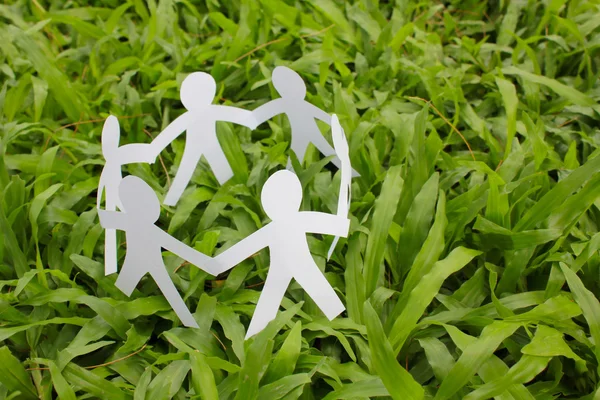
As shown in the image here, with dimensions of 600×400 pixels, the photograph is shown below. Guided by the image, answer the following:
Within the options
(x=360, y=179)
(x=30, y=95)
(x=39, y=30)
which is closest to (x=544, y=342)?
(x=360, y=179)

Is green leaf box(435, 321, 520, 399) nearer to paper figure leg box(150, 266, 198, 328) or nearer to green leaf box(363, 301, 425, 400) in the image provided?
green leaf box(363, 301, 425, 400)

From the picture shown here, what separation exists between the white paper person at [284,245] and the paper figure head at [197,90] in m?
0.36

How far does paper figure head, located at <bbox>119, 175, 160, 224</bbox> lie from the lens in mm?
703

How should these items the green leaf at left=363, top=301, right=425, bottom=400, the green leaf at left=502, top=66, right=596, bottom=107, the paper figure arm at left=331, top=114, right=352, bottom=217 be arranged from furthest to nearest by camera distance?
the green leaf at left=502, top=66, right=596, bottom=107
the paper figure arm at left=331, top=114, right=352, bottom=217
the green leaf at left=363, top=301, right=425, bottom=400

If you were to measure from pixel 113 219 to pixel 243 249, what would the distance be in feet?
0.66

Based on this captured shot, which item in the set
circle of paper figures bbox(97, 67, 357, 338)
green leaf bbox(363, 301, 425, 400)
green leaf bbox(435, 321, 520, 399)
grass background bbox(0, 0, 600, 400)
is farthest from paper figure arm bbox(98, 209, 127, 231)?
green leaf bbox(435, 321, 520, 399)

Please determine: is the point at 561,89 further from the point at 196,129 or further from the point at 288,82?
the point at 196,129

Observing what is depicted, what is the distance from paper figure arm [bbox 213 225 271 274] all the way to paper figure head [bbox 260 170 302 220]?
0.12ft

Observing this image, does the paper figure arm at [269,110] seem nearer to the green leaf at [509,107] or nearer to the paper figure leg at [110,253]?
the paper figure leg at [110,253]

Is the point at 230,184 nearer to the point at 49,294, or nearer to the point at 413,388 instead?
the point at 49,294

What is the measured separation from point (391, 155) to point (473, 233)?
247 millimetres

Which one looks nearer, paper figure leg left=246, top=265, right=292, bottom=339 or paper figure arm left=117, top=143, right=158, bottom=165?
paper figure leg left=246, top=265, right=292, bottom=339

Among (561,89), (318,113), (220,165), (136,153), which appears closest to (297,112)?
(318,113)

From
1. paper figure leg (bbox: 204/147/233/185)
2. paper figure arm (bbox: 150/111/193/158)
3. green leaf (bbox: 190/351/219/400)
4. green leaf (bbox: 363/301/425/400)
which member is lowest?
green leaf (bbox: 190/351/219/400)
